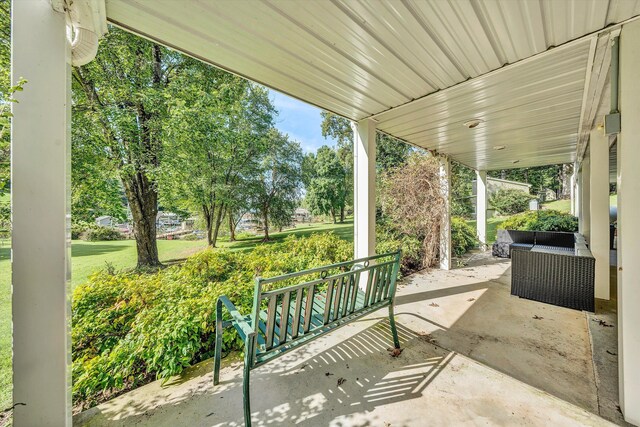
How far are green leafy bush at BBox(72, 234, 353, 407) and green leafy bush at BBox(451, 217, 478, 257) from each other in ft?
19.5

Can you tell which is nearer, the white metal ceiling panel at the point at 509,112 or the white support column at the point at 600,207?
the white metal ceiling panel at the point at 509,112

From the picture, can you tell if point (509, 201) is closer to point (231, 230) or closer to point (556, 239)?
point (556, 239)

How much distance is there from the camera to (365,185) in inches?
132

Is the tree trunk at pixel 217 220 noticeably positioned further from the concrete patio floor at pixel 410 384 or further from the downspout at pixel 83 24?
the downspout at pixel 83 24

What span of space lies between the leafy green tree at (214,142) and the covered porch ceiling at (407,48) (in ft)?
13.4

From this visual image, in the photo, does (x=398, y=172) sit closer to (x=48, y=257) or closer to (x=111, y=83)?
(x=48, y=257)

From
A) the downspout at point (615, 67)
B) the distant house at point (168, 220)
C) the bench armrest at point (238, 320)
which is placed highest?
the downspout at point (615, 67)

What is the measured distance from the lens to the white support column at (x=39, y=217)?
1203mm

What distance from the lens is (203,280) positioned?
292cm

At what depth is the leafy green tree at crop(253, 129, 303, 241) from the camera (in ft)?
32.9

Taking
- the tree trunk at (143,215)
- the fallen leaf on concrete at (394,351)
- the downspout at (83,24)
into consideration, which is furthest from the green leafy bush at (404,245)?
the tree trunk at (143,215)

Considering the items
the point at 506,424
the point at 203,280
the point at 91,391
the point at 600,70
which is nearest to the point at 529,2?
the point at 600,70

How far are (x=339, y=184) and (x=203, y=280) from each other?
11884 mm

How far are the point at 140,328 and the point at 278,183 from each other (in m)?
9.15
